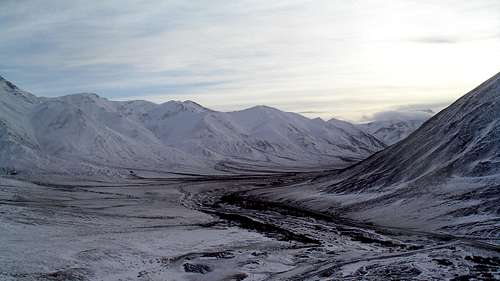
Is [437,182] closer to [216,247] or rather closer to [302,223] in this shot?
[302,223]

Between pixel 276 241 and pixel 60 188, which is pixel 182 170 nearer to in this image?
pixel 60 188

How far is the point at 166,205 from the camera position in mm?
65562

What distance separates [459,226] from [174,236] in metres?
24.3

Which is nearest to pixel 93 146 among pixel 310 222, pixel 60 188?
pixel 60 188

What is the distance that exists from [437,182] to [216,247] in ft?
102

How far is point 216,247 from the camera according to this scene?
3578 cm

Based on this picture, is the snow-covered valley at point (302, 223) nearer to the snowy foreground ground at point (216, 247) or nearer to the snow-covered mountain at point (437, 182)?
the snowy foreground ground at point (216, 247)

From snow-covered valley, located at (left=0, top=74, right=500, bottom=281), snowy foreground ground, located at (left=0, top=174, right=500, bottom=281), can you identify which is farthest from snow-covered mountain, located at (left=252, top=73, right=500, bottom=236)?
snowy foreground ground, located at (left=0, top=174, right=500, bottom=281)

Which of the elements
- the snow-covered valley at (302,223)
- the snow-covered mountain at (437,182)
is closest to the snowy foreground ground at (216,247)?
the snow-covered valley at (302,223)

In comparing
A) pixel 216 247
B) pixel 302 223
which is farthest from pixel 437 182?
pixel 216 247

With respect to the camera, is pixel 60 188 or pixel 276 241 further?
pixel 60 188

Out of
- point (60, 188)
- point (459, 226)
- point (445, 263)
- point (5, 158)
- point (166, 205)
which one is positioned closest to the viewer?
point (445, 263)

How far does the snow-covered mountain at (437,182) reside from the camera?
4544cm

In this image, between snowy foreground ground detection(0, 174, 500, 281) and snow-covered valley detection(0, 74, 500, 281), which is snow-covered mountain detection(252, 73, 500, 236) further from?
snowy foreground ground detection(0, 174, 500, 281)
